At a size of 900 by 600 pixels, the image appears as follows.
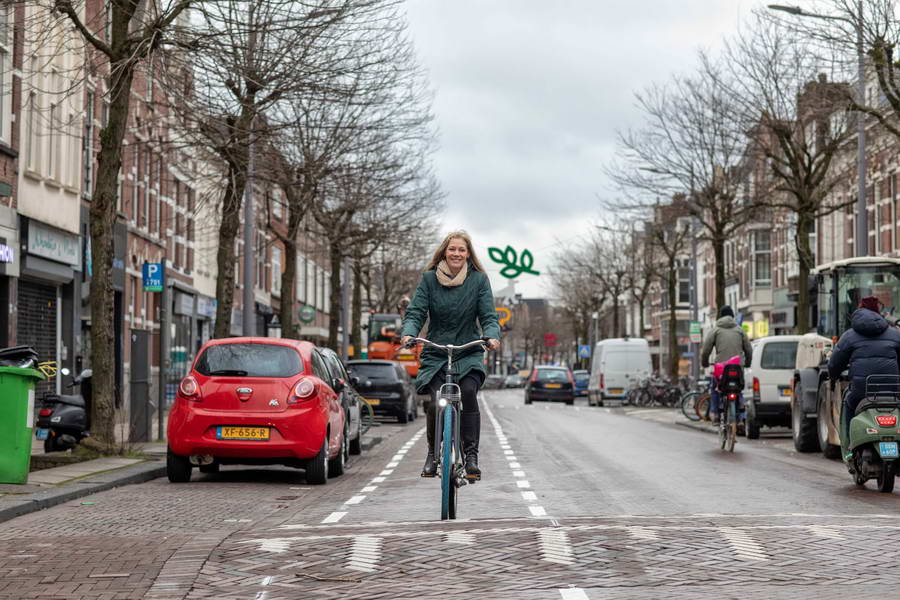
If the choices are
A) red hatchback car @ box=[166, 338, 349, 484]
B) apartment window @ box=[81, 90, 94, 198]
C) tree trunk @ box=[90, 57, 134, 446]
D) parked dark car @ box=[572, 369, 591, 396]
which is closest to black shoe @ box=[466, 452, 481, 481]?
red hatchback car @ box=[166, 338, 349, 484]

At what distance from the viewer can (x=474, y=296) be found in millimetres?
10836

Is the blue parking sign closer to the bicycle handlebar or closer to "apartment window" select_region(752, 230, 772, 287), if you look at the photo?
the bicycle handlebar

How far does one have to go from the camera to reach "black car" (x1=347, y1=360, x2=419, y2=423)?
34.9m

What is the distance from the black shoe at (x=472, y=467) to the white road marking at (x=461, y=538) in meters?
0.84

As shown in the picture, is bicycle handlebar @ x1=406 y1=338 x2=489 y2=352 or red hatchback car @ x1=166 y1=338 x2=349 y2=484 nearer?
bicycle handlebar @ x1=406 y1=338 x2=489 y2=352

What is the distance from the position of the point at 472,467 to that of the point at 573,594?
3287 millimetres

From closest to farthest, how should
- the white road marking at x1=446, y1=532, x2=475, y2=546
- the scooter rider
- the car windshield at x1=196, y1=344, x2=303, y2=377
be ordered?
the white road marking at x1=446, y1=532, x2=475, y2=546, the car windshield at x1=196, y1=344, x2=303, y2=377, the scooter rider

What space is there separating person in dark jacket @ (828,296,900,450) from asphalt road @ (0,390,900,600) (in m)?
0.90

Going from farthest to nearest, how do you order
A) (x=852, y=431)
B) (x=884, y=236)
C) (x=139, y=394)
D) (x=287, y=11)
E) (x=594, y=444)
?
1. (x=884, y=236)
2. (x=594, y=444)
3. (x=139, y=394)
4. (x=287, y=11)
5. (x=852, y=431)

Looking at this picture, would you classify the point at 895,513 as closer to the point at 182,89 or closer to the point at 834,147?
the point at 182,89

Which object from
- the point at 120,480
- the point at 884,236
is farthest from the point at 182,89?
the point at 884,236

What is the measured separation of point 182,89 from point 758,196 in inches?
881

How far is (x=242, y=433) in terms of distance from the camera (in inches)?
622

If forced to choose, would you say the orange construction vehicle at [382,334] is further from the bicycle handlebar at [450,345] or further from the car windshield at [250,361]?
the bicycle handlebar at [450,345]
